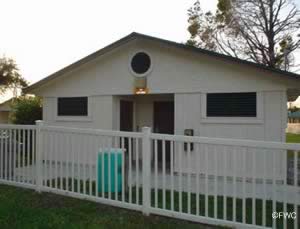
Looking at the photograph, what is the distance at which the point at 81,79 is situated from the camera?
1024 centimetres

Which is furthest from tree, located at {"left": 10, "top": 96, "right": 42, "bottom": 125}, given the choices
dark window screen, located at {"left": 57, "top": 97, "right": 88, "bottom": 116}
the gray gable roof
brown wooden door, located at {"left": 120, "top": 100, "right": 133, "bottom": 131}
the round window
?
the round window

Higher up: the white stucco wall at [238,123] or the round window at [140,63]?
the round window at [140,63]

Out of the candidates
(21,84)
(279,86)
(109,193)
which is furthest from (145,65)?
(21,84)

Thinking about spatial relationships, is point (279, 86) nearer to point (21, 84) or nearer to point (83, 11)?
point (83, 11)

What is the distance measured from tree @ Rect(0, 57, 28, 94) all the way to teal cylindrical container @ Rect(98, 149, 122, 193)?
3179 cm

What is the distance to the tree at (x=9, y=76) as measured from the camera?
3369 cm

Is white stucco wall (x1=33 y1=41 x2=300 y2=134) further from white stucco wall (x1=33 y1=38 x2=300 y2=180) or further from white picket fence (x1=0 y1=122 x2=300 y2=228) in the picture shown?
white picket fence (x1=0 y1=122 x2=300 y2=228)

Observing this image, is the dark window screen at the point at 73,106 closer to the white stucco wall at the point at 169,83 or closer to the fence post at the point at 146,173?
the white stucco wall at the point at 169,83

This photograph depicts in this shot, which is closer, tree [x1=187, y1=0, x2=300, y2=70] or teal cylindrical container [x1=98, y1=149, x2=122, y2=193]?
teal cylindrical container [x1=98, y1=149, x2=122, y2=193]

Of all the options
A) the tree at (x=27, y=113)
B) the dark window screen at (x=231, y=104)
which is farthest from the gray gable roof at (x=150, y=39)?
the tree at (x=27, y=113)

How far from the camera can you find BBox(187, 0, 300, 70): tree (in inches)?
854

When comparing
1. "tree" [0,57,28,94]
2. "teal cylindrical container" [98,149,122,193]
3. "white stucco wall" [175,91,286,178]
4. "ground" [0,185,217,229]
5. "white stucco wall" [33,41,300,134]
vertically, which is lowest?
"ground" [0,185,217,229]

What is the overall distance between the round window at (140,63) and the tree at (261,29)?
49.7ft

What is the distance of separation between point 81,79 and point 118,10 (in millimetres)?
4315
